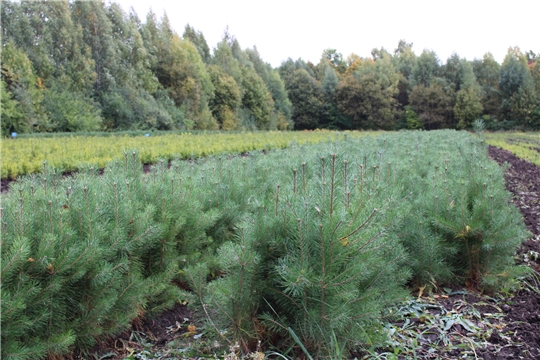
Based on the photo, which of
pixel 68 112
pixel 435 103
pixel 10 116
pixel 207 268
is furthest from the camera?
pixel 435 103

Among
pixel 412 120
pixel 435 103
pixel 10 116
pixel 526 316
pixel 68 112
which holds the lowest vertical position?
pixel 526 316

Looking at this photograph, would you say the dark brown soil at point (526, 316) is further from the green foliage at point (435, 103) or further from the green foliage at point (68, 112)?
the green foliage at point (435, 103)

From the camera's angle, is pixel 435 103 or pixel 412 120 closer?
pixel 435 103

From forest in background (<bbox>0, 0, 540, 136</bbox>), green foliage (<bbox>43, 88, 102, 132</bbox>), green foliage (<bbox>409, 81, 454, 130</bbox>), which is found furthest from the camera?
green foliage (<bbox>409, 81, 454, 130</bbox>)

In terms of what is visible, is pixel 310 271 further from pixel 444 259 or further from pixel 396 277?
pixel 444 259

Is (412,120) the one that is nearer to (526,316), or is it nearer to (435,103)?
(435,103)

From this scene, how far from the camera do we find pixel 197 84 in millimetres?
39938

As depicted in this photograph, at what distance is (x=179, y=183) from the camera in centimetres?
357

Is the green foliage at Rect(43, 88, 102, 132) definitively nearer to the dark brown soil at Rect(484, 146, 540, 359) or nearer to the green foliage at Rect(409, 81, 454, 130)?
the dark brown soil at Rect(484, 146, 540, 359)

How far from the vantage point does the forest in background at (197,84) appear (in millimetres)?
27594

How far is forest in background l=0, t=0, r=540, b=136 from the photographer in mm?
27594

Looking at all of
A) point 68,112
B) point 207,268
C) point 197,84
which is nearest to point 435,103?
point 197,84

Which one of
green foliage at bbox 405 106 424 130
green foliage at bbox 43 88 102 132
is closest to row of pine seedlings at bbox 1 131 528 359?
green foliage at bbox 43 88 102 132

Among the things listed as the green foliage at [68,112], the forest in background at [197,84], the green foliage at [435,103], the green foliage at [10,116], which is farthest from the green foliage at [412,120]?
the green foliage at [10,116]
